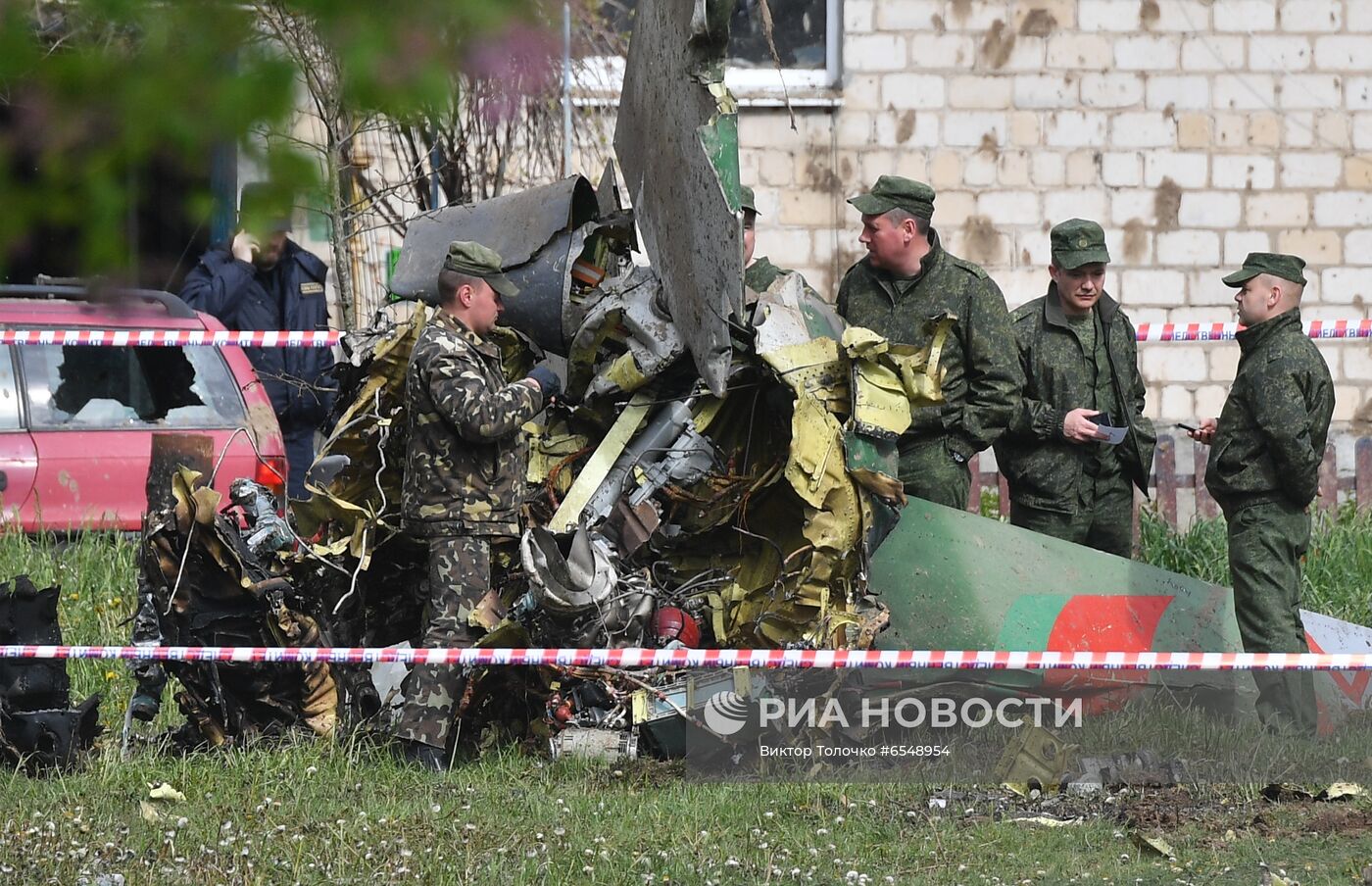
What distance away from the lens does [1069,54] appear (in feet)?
35.4

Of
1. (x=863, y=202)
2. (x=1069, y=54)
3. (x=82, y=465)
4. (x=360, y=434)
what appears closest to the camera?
(x=360, y=434)

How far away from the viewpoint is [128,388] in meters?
8.12

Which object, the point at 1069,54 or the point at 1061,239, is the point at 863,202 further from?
the point at 1069,54

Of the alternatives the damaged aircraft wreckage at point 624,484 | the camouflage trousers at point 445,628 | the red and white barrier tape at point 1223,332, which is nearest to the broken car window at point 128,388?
the damaged aircraft wreckage at point 624,484

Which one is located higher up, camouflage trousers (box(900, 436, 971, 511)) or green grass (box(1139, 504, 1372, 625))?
camouflage trousers (box(900, 436, 971, 511))

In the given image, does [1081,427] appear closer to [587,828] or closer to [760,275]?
[760,275]

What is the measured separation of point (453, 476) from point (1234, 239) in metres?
6.84

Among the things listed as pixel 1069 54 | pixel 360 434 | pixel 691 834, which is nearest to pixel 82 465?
pixel 360 434

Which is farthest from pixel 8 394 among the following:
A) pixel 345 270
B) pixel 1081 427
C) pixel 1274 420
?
pixel 1274 420

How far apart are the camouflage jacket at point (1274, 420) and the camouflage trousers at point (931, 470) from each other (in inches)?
39.0

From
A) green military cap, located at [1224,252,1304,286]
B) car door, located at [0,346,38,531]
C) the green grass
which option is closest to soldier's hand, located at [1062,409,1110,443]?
green military cap, located at [1224,252,1304,286]

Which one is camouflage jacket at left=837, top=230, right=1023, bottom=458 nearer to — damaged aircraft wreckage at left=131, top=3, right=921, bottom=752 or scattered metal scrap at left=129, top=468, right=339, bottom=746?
damaged aircraft wreckage at left=131, top=3, right=921, bottom=752

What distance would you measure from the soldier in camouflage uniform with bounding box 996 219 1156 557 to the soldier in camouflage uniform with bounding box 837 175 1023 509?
0.16m

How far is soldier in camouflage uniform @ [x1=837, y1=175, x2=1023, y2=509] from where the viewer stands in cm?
654
